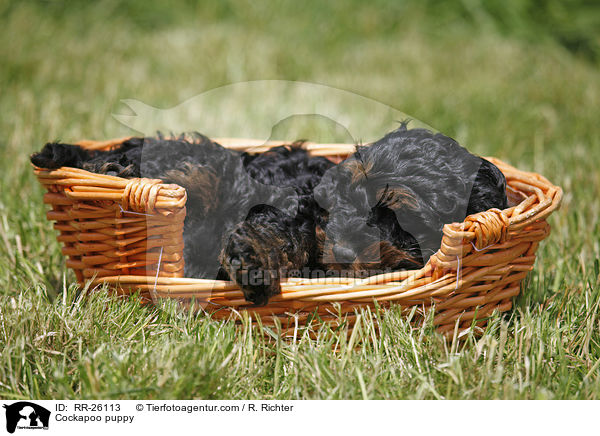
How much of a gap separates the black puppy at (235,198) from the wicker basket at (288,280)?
12cm

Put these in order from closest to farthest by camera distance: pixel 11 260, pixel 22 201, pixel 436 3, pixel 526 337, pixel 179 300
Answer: pixel 526 337, pixel 179 300, pixel 11 260, pixel 22 201, pixel 436 3

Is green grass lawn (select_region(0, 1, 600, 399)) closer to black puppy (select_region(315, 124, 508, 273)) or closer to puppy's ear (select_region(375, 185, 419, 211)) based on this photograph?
black puppy (select_region(315, 124, 508, 273))

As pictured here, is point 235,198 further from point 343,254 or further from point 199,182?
point 343,254

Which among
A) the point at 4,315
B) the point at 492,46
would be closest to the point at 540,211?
the point at 4,315

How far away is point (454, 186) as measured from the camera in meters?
2.04

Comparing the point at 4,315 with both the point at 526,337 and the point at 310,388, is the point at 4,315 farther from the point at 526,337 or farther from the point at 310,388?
the point at 526,337

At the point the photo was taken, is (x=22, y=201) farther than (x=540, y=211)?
Yes

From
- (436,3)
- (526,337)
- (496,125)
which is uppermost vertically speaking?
(436,3)

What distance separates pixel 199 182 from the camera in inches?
94.2
